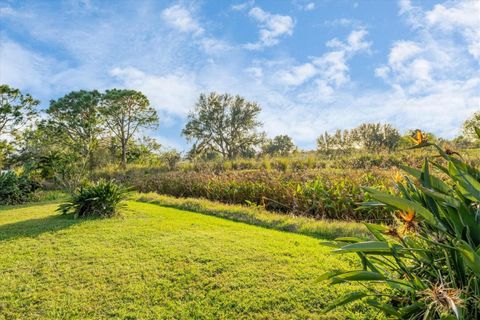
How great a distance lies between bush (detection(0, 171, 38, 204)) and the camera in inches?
410

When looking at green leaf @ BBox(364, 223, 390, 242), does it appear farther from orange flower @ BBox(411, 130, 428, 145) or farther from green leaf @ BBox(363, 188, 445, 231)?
orange flower @ BBox(411, 130, 428, 145)

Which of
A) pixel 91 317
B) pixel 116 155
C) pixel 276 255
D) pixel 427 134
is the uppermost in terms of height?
pixel 116 155

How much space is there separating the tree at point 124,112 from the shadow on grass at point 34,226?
2121 centimetres

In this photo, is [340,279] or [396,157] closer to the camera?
[340,279]

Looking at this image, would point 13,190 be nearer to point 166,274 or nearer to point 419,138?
point 166,274

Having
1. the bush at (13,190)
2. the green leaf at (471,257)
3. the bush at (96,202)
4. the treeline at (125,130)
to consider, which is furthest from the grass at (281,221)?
the treeline at (125,130)

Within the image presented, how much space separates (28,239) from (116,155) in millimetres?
23800

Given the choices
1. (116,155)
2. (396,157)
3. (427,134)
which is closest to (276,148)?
(116,155)

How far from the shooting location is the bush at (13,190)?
1041cm

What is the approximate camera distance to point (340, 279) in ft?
5.35

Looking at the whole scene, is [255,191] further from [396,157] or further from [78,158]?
[78,158]

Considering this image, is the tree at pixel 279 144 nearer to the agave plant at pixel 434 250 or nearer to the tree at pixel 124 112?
the tree at pixel 124 112

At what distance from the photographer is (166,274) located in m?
3.36

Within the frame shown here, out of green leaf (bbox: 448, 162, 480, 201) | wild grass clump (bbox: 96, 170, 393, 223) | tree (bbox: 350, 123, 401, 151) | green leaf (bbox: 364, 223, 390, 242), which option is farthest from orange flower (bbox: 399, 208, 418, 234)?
tree (bbox: 350, 123, 401, 151)
